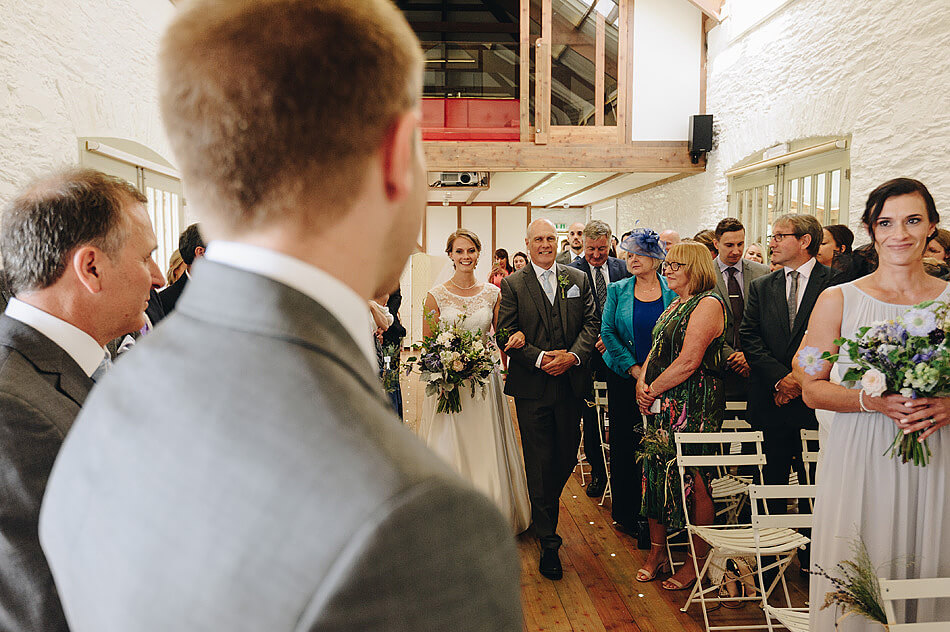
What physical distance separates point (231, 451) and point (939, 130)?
5.92m

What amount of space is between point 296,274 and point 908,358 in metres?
2.51

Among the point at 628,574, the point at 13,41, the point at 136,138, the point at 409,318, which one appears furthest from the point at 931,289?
the point at 409,318

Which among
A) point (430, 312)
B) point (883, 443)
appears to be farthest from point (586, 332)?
point (883, 443)

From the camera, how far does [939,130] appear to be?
195 inches

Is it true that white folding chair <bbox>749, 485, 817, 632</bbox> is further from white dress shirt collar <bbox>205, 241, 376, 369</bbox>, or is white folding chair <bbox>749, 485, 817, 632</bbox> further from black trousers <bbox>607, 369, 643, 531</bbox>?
white dress shirt collar <bbox>205, 241, 376, 369</bbox>

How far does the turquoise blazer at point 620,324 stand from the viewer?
4.75 meters

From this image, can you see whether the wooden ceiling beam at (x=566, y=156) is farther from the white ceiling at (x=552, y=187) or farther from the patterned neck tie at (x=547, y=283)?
the patterned neck tie at (x=547, y=283)

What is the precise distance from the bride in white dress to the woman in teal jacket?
2.41 feet

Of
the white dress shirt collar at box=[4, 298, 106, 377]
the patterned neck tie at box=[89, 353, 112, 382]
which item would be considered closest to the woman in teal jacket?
the patterned neck tie at box=[89, 353, 112, 382]

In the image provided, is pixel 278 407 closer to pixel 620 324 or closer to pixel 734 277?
pixel 620 324

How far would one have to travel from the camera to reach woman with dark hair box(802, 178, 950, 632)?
2506mm

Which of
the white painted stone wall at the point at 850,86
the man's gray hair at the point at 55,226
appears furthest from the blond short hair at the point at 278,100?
the white painted stone wall at the point at 850,86

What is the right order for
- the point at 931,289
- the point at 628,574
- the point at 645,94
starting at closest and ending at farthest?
the point at 931,289, the point at 628,574, the point at 645,94

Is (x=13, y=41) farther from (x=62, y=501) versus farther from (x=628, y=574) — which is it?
(x=628, y=574)
